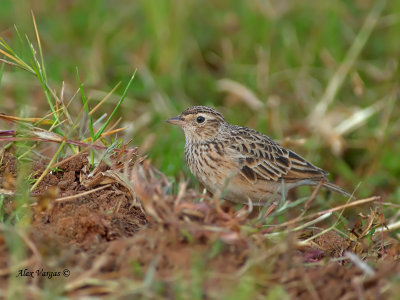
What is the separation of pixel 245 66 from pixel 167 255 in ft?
22.8

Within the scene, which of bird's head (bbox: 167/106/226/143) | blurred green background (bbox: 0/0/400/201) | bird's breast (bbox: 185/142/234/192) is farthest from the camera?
blurred green background (bbox: 0/0/400/201)

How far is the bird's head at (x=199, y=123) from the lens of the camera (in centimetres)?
661

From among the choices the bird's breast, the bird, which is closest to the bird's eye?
the bird

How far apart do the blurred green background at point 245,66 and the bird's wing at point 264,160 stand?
5.88 ft

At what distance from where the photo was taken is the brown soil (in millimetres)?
3740

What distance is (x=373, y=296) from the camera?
12.7 feet

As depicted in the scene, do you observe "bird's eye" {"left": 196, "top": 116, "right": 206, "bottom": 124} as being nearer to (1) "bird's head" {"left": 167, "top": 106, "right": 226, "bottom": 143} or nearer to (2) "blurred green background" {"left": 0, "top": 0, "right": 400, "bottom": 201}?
(1) "bird's head" {"left": 167, "top": 106, "right": 226, "bottom": 143}

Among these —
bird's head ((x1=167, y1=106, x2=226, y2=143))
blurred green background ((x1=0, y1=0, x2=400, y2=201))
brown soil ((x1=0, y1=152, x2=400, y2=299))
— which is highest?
brown soil ((x1=0, y1=152, x2=400, y2=299))

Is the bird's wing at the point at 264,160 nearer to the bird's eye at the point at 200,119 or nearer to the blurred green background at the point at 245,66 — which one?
the bird's eye at the point at 200,119

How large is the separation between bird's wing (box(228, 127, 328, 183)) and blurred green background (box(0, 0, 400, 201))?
1.79m

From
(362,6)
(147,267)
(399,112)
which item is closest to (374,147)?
(399,112)

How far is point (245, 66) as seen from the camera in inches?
418

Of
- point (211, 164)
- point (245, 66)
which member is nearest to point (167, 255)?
point (211, 164)

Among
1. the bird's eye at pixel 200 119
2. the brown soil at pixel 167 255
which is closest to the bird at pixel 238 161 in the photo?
the bird's eye at pixel 200 119
